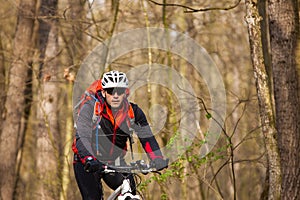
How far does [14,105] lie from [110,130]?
9.07 meters

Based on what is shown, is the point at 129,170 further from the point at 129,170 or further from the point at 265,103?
the point at 265,103

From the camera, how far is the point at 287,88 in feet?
28.6

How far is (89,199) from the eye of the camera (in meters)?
6.75

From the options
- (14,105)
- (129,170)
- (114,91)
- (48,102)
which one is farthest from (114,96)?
(14,105)

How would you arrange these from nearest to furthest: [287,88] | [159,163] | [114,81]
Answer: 1. [159,163]
2. [114,81]
3. [287,88]

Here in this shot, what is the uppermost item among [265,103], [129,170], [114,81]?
[114,81]

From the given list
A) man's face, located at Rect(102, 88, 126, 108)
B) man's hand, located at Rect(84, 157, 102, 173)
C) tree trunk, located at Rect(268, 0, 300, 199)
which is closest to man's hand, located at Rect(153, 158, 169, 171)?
man's hand, located at Rect(84, 157, 102, 173)

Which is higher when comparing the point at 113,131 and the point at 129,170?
the point at 113,131

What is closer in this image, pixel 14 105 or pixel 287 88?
pixel 287 88

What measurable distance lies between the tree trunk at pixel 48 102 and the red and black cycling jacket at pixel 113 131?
6793 millimetres

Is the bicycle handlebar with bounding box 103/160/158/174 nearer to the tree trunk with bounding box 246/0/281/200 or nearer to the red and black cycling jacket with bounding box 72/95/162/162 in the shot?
the red and black cycling jacket with bounding box 72/95/162/162

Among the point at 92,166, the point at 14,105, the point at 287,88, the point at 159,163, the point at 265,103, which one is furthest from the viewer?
the point at 14,105

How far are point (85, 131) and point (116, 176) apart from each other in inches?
23.9

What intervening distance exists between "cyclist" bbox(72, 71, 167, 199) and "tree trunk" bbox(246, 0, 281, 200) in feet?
5.90
